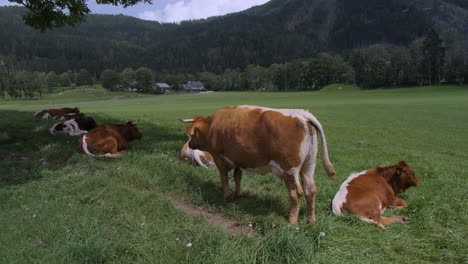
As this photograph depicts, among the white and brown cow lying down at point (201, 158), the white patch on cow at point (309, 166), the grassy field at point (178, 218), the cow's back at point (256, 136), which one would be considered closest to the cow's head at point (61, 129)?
the grassy field at point (178, 218)

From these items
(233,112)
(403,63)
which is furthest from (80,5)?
(403,63)

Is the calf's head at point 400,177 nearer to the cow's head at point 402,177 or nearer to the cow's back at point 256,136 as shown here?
the cow's head at point 402,177

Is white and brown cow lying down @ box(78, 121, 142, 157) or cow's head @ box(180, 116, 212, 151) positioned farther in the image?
white and brown cow lying down @ box(78, 121, 142, 157)

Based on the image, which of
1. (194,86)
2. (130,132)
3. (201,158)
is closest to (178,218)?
(201,158)

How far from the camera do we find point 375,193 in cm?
504

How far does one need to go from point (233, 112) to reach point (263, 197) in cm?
171

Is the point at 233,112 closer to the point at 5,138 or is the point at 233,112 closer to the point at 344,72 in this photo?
the point at 5,138

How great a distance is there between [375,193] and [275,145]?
1.99 meters

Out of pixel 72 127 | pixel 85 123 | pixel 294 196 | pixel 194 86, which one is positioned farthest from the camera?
pixel 194 86

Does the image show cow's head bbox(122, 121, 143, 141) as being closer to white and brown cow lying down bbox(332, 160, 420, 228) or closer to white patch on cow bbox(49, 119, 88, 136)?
white patch on cow bbox(49, 119, 88, 136)

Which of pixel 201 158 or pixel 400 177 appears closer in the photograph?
pixel 400 177

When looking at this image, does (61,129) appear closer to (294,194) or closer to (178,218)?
(178,218)

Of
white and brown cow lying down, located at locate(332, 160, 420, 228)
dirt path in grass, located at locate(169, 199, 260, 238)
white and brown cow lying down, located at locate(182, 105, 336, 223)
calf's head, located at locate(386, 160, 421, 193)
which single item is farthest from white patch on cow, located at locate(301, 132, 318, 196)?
calf's head, located at locate(386, 160, 421, 193)

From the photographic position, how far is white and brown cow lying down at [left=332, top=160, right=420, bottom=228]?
4.71 meters
